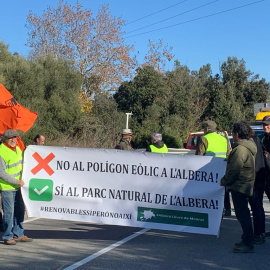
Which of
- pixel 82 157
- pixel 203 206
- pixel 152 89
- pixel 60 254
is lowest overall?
pixel 60 254

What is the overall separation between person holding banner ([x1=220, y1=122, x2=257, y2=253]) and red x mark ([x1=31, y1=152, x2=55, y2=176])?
2.67 metres

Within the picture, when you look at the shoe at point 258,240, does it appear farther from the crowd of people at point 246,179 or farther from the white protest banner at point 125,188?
the white protest banner at point 125,188

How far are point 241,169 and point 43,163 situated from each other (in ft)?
9.95

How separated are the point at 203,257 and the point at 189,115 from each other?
30.9 metres

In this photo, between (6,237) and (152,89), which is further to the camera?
(152,89)

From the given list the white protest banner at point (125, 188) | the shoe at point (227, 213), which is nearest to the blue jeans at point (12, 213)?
the white protest banner at point (125, 188)

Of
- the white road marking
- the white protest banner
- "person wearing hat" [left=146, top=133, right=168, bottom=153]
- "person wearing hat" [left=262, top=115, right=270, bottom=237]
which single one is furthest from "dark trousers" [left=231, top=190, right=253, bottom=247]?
"person wearing hat" [left=146, top=133, right=168, bottom=153]

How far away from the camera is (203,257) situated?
6.67 meters

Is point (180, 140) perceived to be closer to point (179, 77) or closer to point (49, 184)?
point (179, 77)

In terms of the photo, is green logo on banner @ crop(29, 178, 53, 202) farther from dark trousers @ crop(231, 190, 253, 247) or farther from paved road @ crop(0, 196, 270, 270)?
dark trousers @ crop(231, 190, 253, 247)

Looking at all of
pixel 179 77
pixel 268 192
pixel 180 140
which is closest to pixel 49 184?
pixel 268 192

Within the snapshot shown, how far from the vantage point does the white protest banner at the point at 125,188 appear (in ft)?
23.6

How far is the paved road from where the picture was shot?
20.7 ft

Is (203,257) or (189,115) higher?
(189,115)
